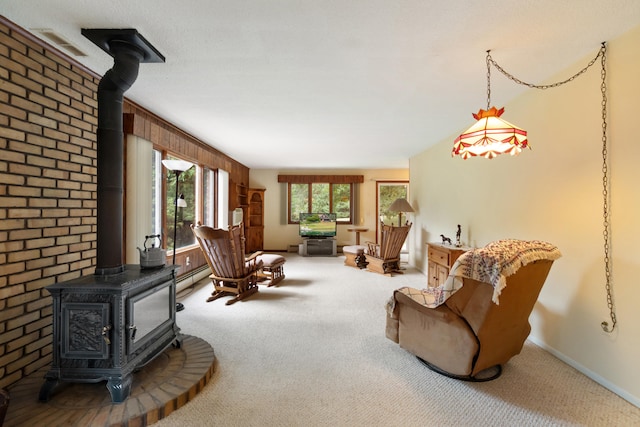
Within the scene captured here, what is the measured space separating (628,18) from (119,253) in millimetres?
3583

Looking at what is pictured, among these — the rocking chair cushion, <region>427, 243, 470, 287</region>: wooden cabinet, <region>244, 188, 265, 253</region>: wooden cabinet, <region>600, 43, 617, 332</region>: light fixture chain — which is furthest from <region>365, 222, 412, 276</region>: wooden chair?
<region>244, 188, 265, 253</region>: wooden cabinet

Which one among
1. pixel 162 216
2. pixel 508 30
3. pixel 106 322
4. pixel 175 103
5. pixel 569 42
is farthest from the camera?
pixel 162 216

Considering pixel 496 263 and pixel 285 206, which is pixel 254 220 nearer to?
pixel 285 206

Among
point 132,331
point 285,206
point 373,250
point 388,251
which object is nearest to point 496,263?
point 132,331

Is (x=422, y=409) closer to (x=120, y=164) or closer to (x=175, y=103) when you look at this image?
(x=120, y=164)

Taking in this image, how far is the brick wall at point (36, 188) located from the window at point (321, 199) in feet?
19.1

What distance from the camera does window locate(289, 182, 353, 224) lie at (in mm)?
7980

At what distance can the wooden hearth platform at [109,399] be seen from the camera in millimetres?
1507

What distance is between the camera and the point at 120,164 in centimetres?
192

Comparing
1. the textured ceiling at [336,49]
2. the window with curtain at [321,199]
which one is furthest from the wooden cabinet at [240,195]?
the textured ceiling at [336,49]

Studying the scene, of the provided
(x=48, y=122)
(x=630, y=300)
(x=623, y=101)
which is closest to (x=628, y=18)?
(x=623, y=101)

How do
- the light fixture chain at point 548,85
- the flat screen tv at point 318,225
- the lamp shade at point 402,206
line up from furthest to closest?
the flat screen tv at point 318,225
the lamp shade at point 402,206
the light fixture chain at point 548,85

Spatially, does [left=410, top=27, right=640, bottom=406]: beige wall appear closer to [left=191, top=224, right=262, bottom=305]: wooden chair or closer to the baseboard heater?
[left=191, top=224, right=262, bottom=305]: wooden chair

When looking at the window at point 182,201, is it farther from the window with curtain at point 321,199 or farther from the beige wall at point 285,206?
the window with curtain at point 321,199
